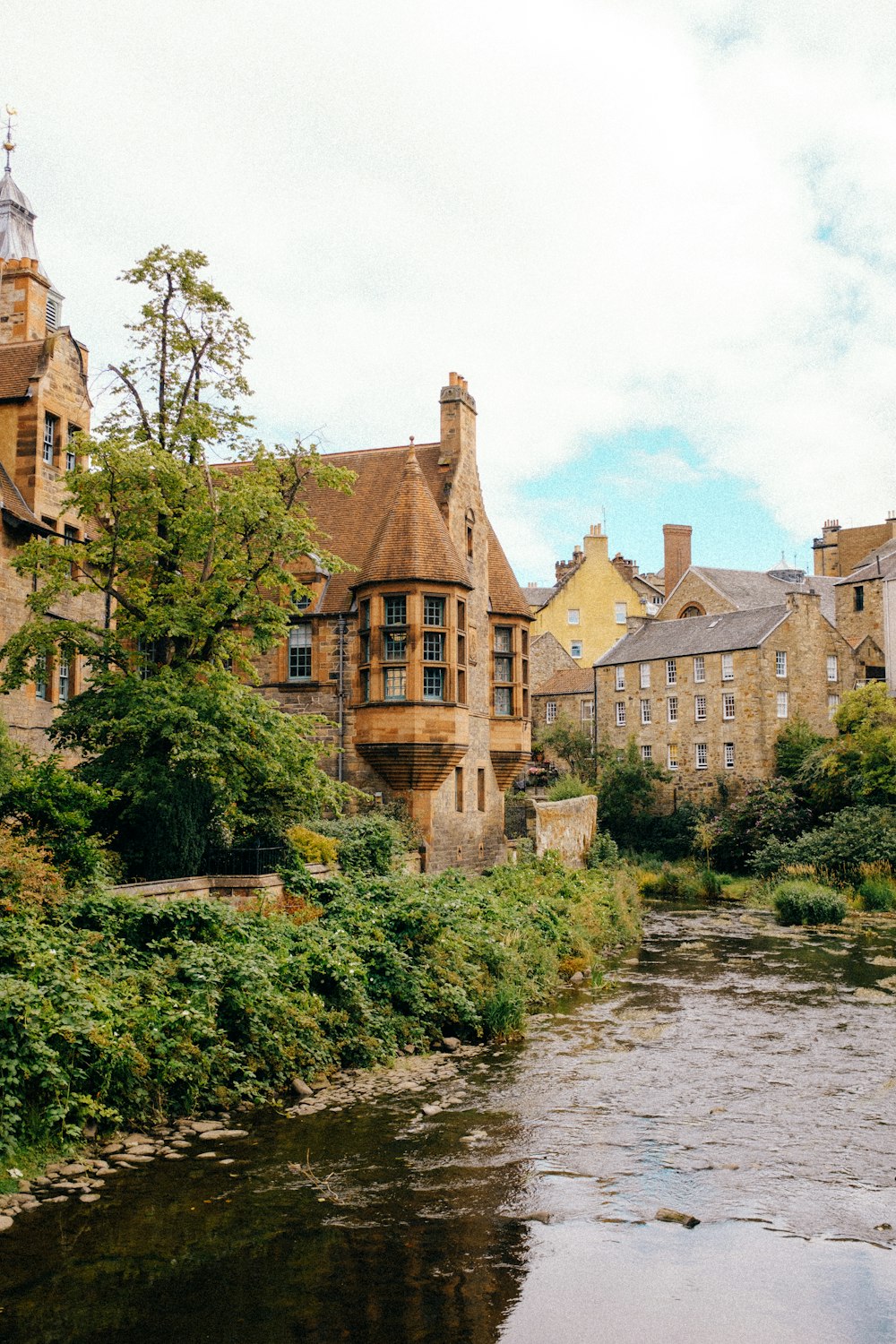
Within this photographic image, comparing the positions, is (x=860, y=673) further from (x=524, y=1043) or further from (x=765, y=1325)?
(x=765, y=1325)

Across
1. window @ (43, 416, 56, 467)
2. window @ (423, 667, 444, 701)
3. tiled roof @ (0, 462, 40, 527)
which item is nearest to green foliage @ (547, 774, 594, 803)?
window @ (423, 667, 444, 701)

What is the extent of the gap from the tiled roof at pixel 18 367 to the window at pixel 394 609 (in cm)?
980

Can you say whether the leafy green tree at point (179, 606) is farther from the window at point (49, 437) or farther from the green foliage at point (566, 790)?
the green foliage at point (566, 790)

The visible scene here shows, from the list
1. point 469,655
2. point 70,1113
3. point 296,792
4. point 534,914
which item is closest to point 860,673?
point 469,655

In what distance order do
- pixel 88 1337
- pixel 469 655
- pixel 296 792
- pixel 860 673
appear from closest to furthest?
pixel 88 1337, pixel 296 792, pixel 469 655, pixel 860 673

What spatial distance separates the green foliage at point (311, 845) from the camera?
20422mm

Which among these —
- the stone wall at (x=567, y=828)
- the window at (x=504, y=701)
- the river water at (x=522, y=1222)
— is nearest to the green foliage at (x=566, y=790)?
the stone wall at (x=567, y=828)

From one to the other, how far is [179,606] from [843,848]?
27578 millimetres

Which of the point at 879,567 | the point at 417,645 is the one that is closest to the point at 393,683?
the point at 417,645

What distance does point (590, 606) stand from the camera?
69.1m

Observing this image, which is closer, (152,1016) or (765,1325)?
(765,1325)

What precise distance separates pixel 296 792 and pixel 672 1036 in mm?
7892

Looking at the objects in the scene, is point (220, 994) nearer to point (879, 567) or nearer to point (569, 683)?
point (879, 567)

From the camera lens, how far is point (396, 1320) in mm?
8023
